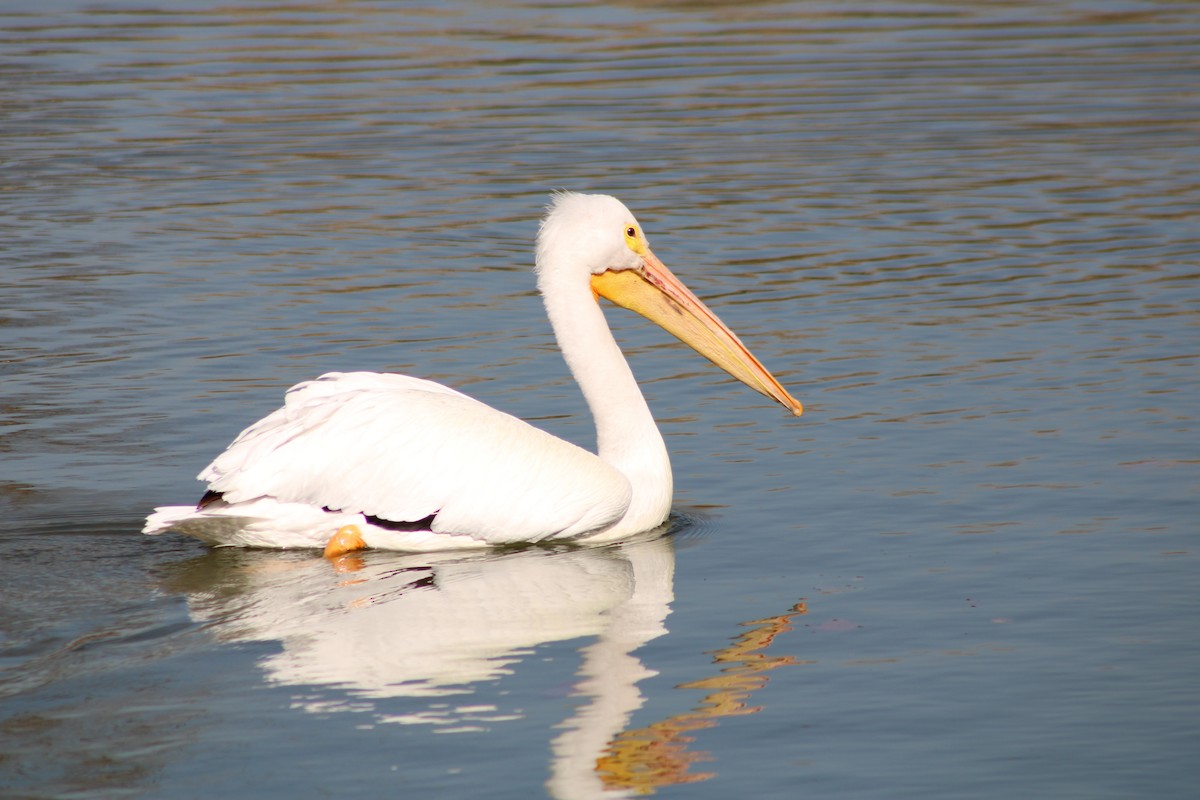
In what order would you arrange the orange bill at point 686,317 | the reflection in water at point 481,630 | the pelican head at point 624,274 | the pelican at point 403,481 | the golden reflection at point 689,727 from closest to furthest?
the golden reflection at point 689,727 < the reflection in water at point 481,630 < the pelican at point 403,481 < the pelican head at point 624,274 < the orange bill at point 686,317

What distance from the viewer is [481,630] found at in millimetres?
5102

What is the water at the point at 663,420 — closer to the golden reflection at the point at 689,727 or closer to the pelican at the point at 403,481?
the golden reflection at the point at 689,727

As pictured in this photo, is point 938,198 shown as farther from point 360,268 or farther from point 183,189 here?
point 183,189

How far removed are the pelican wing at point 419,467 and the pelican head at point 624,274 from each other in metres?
0.69

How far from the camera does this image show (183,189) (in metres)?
12.4

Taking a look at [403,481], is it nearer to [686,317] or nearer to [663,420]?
[686,317]

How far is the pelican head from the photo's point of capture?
20.6 feet

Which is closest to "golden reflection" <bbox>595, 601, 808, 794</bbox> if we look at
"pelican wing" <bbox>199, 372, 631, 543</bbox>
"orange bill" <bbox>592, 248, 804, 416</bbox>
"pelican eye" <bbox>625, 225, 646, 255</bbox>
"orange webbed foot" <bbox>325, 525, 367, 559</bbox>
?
"pelican wing" <bbox>199, 372, 631, 543</bbox>

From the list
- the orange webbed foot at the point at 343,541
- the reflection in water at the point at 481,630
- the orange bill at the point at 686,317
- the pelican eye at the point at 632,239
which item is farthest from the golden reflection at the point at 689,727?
the pelican eye at the point at 632,239

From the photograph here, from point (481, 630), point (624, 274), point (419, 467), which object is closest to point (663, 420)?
point (624, 274)

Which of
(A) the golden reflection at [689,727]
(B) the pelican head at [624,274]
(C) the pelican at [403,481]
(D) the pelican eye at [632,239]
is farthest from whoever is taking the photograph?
(D) the pelican eye at [632,239]

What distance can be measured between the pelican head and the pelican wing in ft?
2.26

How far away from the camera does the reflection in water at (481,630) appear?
4328mm

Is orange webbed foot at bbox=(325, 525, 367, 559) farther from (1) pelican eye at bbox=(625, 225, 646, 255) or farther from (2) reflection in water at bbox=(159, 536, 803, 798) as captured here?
(1) pelican eye at bbox=(625, 225, 646, 255)
